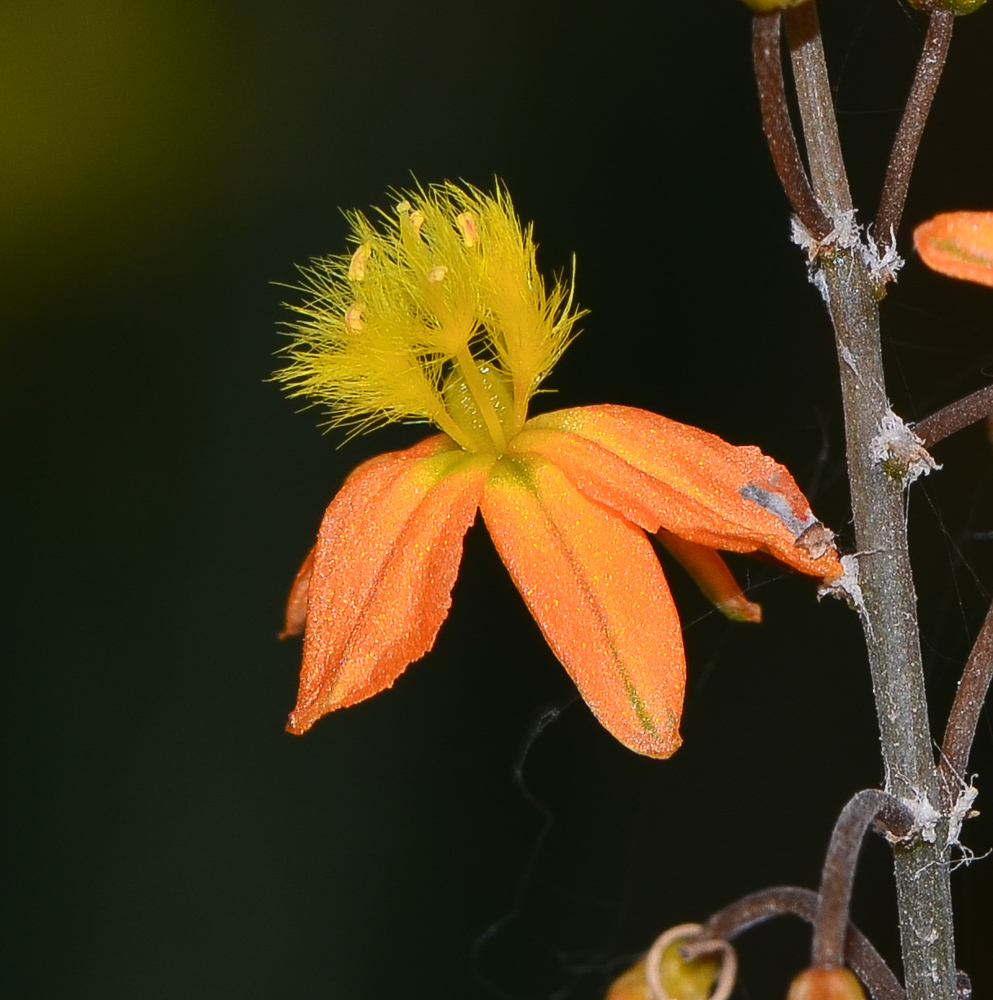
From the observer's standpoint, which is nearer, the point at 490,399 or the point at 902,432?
the point at 902,432

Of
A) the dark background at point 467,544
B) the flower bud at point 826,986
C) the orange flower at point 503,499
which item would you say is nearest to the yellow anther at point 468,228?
the orange flower at point 503,499

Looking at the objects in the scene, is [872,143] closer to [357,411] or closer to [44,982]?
[357,411]

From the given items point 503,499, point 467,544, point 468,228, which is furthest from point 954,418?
point 467,544

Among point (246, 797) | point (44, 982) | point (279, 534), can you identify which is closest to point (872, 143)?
point (279, 534)

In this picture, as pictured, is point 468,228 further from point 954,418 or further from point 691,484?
point 954,418

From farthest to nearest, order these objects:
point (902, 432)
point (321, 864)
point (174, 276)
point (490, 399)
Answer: point (174, 276) < point (321, 864) < point (490, 399) < point (902, 432)

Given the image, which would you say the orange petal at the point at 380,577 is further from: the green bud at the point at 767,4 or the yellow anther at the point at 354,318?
the green bud at the point at 767,4
